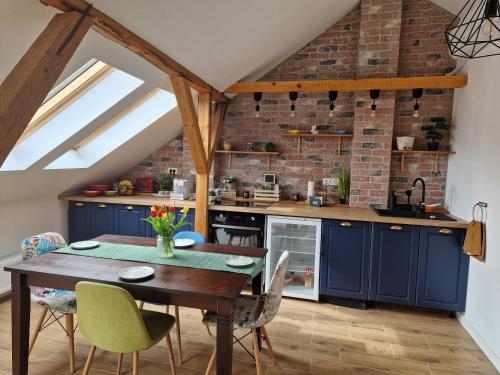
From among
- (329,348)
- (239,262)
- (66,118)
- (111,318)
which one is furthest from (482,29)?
(66,118)

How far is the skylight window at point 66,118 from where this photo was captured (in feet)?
10.0

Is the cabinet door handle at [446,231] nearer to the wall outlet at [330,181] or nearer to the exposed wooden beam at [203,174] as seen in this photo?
the wall outlet at [330,181]

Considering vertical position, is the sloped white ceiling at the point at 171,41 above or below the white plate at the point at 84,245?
above

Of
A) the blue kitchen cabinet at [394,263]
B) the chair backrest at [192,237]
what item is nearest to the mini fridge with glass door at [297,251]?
the blue kitchen cabinet at [394,263]

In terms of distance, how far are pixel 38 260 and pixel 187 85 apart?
5.85ft

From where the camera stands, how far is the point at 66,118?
10.3ft

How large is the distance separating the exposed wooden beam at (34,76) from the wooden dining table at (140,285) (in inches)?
35.1

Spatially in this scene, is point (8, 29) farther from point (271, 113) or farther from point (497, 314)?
point (497, 314)

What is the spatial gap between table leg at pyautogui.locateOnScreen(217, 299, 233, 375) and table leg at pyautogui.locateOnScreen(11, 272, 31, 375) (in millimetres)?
1279

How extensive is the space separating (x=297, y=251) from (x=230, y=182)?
128 centimetres

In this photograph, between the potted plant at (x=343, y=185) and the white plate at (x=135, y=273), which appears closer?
the white plate at (x=135, y=273)

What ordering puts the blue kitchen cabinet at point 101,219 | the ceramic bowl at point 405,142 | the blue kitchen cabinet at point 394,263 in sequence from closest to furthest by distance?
the blue kitchen cabinet at point 394,263 < the ceramic bowl at point 405,142 < the blue kitchen cabinet at point 101,219

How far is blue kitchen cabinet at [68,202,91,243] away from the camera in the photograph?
427cm

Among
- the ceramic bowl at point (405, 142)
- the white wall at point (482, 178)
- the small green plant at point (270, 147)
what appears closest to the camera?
the white wall at point (482, 178)
